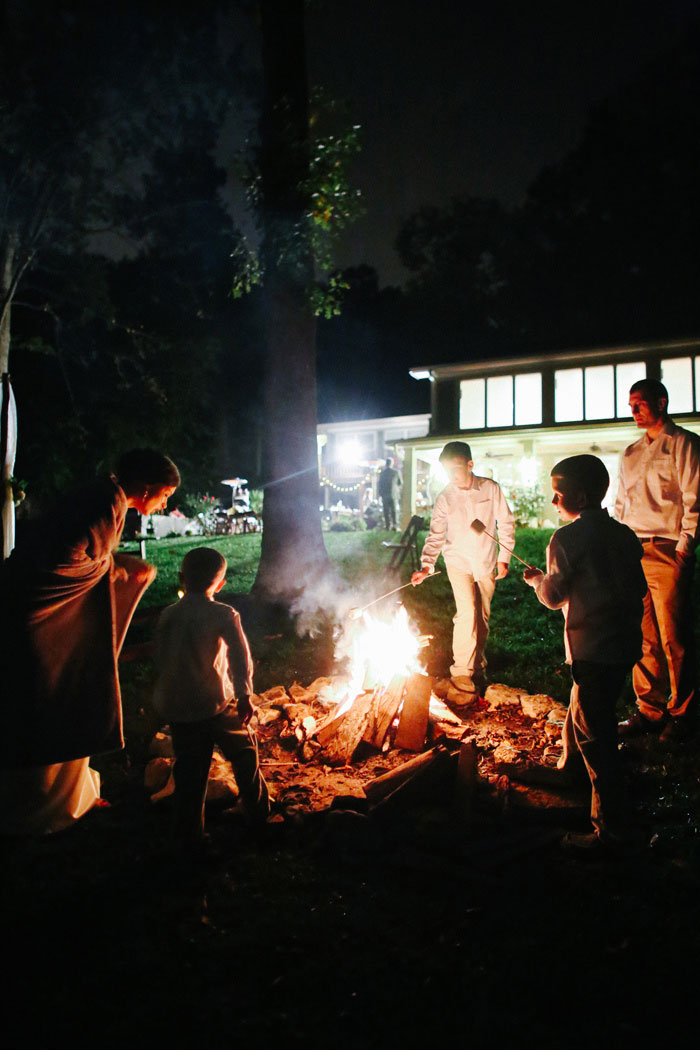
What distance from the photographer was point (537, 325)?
115 ft

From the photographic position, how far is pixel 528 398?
21109mm

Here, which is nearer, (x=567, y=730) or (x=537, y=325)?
(x=567, y=730)

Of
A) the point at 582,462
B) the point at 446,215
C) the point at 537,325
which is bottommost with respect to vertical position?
the point at 582,462

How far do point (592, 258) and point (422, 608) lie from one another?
1209 inches

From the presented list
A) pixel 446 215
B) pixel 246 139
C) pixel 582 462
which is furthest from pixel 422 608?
pixel 446 215

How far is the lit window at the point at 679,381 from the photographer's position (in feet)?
61.9

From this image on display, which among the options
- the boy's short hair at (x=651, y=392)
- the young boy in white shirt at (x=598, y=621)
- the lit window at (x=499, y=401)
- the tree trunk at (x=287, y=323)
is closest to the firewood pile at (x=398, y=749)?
the young boy in white shirt at (x=598, y=621)

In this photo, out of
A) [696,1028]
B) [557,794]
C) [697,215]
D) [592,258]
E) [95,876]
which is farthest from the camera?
[592,258]

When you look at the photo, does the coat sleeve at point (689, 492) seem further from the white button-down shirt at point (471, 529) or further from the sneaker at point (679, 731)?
the white button-down shirt at point (471, 529)

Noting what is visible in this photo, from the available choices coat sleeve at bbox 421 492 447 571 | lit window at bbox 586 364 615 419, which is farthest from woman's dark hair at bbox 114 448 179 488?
lit window at bbox 586 364 615 419

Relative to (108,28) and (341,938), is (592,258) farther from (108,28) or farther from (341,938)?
(341,938)

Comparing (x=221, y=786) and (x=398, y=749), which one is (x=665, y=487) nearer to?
(x=398, y=749)

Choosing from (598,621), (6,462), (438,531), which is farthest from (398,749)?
(6,462)

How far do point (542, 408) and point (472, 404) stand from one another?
2.37m
